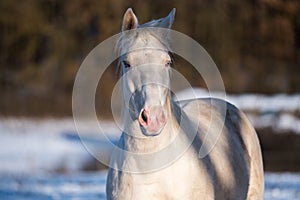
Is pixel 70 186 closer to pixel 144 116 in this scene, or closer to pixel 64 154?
pixel 64 154

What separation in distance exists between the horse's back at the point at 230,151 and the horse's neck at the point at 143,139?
0.59 meters

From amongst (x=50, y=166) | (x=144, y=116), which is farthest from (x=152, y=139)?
(x=50, y=166)

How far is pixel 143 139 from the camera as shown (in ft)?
13.5

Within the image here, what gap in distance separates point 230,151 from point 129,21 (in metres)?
1.56

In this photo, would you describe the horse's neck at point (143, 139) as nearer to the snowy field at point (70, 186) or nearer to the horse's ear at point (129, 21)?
the horse's ear at point (129, 21)

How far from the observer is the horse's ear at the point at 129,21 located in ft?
14.3

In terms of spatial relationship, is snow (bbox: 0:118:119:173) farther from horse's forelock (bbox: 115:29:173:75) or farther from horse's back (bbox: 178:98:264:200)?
horse's forelock (bbox: 115:29:173:75)

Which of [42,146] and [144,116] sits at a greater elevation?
[42,146]

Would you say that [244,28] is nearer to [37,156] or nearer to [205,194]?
[37,156]

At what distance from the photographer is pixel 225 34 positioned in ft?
95.1

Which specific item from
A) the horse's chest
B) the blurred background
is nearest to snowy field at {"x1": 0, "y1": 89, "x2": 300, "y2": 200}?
the blurred background

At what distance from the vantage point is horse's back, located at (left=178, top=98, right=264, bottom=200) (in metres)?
4.84

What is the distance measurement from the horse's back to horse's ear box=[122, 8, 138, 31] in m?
0.88

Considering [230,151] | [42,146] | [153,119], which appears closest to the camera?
[153,119]
